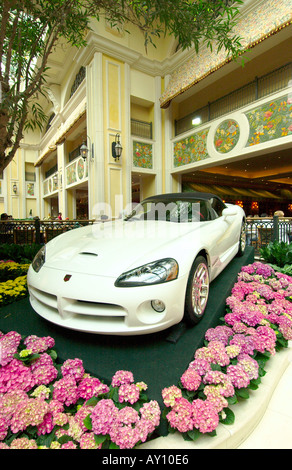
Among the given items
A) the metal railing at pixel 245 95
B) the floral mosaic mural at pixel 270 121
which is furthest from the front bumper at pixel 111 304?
the metal railing at pixel 245 95

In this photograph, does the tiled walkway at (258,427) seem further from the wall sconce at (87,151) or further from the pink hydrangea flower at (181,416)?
the wall sconce at (87,151)

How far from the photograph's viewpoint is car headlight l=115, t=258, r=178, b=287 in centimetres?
119

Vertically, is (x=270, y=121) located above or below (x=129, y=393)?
above

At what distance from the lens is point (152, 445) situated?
3.01 ft

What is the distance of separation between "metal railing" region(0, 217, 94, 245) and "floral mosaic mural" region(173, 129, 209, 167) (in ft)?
14.4

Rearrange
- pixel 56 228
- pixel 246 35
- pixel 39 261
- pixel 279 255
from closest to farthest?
pixel 39 261 → pixel 279 255 → pixel 246 35 → pixel 56 228

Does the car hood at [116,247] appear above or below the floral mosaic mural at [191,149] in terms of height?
below

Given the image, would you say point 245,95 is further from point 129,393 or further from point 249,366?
point 129,393

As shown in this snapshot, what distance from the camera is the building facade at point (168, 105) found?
566 centimetres

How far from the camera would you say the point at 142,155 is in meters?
8.05

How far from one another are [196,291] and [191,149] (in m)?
7.18

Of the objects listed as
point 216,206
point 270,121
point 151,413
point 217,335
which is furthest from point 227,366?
point 270,121

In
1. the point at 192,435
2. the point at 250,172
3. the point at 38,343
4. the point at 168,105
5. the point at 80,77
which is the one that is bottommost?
the point at 192,435

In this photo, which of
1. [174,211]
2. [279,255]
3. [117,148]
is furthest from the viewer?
[117,148]
